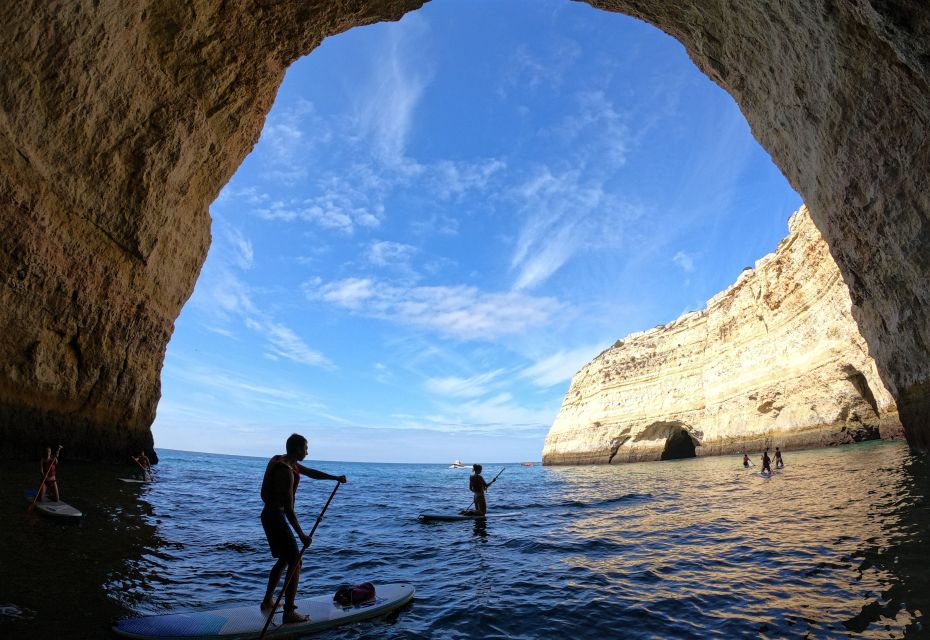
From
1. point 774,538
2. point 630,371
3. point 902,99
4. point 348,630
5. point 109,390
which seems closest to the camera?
point 348,630

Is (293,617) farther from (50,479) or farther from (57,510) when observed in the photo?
(50,479)

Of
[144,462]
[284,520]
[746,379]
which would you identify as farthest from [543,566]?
[746,379]

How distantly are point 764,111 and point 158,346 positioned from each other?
28156 millimetres

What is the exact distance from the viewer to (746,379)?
4106cm

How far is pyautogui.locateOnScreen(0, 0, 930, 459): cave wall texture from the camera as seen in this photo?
41.2 feet

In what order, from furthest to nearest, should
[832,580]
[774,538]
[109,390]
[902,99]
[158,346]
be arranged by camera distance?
1. [158,346]
2. [109,390]
3. [902,99]
4. [774,538]
5. [832,580]

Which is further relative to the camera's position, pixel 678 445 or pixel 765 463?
pixel 678 445

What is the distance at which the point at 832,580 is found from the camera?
223 inches

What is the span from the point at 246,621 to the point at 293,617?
0.49 m

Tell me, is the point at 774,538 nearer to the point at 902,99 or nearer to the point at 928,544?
the point at 928,544

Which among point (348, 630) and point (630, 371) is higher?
point (630, 371)

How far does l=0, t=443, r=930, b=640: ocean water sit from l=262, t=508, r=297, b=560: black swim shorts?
3.28ft

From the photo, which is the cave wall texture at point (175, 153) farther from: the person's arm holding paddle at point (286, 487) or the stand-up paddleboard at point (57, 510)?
the person's arm holding paddle at point (286, 487)

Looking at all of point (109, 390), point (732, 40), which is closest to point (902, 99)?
point (732, 40)
